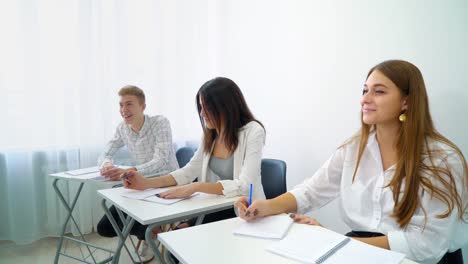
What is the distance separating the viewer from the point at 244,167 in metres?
1.74

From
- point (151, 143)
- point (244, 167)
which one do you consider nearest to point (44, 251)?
point (151, 143)

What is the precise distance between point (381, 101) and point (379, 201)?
0.39 m

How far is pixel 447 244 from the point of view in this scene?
1.05 m

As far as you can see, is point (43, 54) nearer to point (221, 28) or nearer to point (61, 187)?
point (61, 187)

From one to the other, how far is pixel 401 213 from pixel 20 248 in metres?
3.04

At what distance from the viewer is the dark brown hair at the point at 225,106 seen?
1.84m

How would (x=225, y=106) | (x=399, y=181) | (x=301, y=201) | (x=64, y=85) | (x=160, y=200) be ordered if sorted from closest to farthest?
1. (x=399, y=181)
2. (x=301, y=201)
3. (x=160, y=200)
4. (x=225, y=106)
5. (x=64, y=85)

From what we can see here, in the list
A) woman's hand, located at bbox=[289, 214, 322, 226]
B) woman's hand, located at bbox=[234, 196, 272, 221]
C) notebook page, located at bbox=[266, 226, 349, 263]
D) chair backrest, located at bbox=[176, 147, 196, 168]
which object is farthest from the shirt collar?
notebook page, located at bbox=[266, 226, 349, 263]

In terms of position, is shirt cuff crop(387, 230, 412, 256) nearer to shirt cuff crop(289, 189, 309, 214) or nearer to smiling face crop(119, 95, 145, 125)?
shirt cuff crop(289, 189, 309, 214)

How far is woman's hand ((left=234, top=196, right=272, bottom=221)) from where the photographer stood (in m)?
1.16

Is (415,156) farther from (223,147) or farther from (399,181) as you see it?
(223,147)

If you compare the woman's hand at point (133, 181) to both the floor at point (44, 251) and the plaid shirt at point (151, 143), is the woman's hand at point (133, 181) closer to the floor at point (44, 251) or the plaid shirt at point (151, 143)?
the plaid shirt at point (151, 143)

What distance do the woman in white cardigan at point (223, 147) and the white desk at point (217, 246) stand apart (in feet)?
1.80

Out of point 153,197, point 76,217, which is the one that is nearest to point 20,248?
point 76,217
